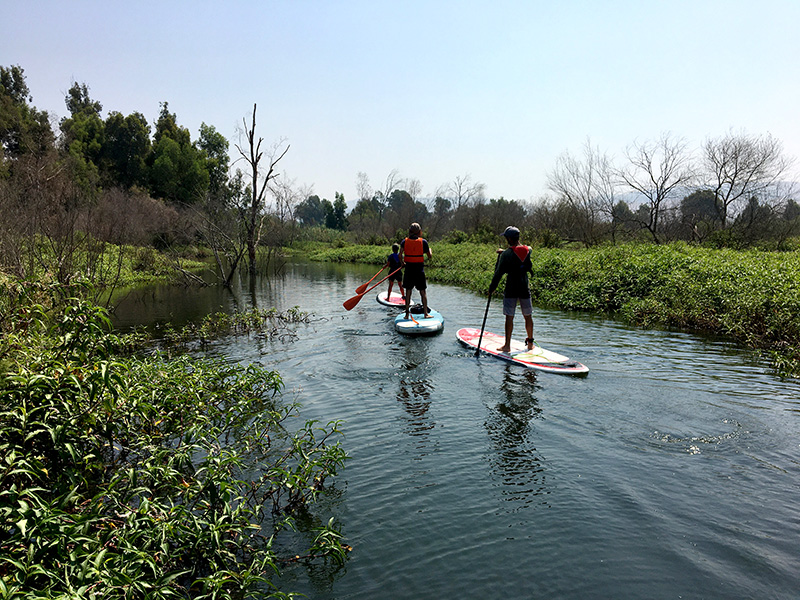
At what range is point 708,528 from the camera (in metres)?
3.89

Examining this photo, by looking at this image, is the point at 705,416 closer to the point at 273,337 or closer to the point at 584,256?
the point at 273,337

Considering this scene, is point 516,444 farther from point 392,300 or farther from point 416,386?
point 392,300

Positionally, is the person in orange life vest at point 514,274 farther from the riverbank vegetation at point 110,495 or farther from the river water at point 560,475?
the riverbank vegetation at point 110,495

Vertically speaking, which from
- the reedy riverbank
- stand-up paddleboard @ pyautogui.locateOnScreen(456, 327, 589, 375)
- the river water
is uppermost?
the reedy riverbank

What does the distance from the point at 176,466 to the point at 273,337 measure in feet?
22.8

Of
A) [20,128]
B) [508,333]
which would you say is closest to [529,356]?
[508,333]

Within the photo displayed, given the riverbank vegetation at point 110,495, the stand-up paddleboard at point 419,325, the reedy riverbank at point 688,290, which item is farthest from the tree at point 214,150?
the riverbank vegetation at point 110,495

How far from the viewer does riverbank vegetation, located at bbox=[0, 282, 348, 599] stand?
275 cm

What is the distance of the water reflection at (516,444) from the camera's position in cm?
452

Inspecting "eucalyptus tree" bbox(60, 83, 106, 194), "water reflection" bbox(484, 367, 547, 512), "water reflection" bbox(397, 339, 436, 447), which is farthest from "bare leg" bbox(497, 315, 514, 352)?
"eucalyptus tree" bbox(60, 83, 106, 194)

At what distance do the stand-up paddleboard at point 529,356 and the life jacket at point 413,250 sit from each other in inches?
85.1

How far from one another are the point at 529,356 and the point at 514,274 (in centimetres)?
138

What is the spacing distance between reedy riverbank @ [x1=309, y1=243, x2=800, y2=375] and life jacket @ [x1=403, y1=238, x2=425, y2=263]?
5.35 metres

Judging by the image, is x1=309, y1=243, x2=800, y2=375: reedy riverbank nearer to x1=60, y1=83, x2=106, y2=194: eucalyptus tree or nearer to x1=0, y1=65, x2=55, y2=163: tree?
x1=0, y1=65, x2=55, y2=163: tree
